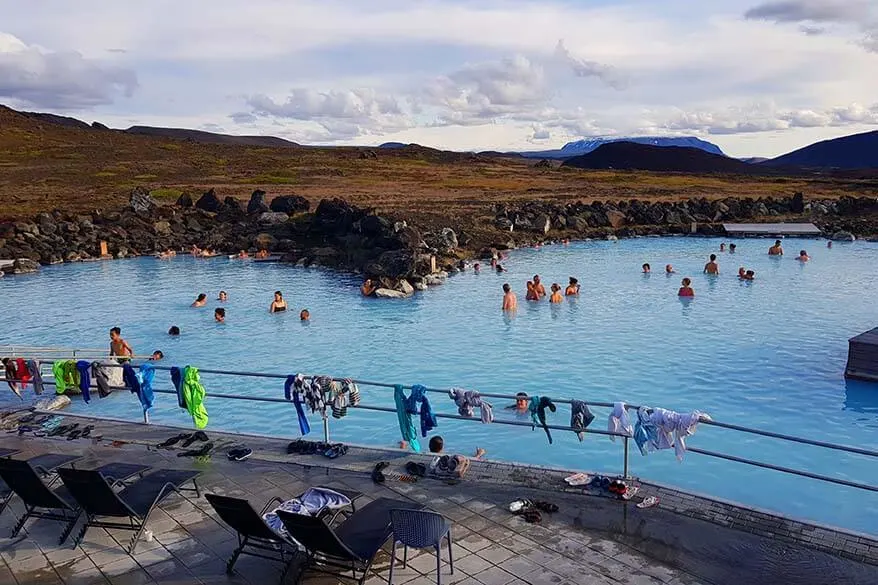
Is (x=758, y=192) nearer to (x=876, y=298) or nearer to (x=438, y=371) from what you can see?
(x=876, y=298)

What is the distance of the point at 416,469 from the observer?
331 inches

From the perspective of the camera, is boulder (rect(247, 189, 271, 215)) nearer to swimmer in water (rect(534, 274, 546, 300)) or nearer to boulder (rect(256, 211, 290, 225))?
boulder (rect(256, 211, 290, 225))

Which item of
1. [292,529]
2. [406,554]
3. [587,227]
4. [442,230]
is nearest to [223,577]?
[292,529]

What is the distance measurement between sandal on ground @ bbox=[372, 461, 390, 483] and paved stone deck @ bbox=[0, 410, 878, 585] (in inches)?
3.5

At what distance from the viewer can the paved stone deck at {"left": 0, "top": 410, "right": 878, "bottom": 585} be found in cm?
621

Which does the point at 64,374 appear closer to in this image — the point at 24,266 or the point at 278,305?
the point at 278,305

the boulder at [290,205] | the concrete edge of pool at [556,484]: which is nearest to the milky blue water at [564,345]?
the concrete edge of pool at [556,484]

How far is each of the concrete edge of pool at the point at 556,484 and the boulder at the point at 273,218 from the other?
110 feet

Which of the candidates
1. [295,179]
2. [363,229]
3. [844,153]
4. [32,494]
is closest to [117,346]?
[32,494]

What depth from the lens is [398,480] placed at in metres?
8.26

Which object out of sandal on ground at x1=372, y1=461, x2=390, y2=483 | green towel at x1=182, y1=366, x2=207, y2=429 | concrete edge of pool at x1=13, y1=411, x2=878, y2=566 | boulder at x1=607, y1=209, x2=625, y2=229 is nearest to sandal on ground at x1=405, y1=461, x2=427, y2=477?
concrete edge of pool at x1=13, y1=411, x2=878, y2=566

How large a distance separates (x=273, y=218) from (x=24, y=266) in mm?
14294

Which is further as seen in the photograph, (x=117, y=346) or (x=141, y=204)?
(x=141, y=204)

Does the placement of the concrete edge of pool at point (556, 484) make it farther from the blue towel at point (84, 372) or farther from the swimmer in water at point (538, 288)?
the swimmer in water at point (538, 288)
